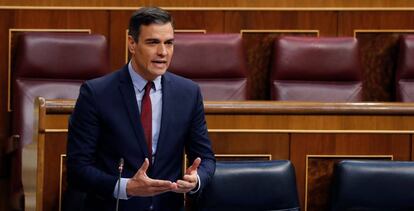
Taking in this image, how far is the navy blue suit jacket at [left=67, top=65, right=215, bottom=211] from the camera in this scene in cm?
84

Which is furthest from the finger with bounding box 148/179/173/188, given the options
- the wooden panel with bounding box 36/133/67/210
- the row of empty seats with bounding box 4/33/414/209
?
the row of empty seats with bounding box 4/33/414/209

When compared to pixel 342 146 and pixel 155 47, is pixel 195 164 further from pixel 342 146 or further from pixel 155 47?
pixel 342 146

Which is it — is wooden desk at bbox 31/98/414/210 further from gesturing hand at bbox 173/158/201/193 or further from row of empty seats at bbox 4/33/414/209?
row of empty seats at bbox 4/33/414/209

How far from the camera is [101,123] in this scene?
85 centimetres

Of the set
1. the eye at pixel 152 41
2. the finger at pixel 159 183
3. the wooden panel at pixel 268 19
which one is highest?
the wooden panel at pixel 268 19

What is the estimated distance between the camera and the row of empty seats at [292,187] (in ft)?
3.15

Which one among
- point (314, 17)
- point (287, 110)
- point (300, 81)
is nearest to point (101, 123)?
point (287, 110)

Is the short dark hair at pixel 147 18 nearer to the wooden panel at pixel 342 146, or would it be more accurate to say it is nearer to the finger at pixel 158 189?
the finger at pixel 158 189

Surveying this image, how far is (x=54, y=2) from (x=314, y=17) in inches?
17.6

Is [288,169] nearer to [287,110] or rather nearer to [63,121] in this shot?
[287,110]

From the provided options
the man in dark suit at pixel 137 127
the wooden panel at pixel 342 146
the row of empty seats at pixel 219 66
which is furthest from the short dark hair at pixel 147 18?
the row of empty seats at pixel 219 66

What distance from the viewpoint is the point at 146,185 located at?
2.56 ft

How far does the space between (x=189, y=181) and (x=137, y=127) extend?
0.08 meters

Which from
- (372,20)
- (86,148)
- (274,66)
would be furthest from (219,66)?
(86,148)
